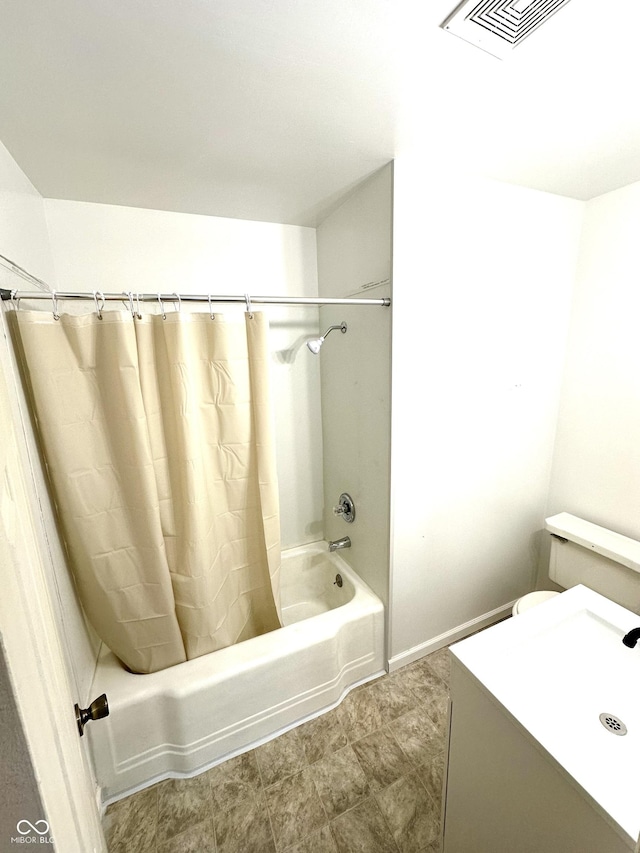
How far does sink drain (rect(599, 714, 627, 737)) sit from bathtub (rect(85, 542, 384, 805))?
100cm

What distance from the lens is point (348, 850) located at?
118cm

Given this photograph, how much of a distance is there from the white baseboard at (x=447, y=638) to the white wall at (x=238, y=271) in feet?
2.74

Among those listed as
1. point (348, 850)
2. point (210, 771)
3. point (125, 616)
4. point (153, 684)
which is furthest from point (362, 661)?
point (125, 616)

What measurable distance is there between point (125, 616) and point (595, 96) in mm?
2362

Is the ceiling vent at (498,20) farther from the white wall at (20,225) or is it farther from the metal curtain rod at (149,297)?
the white wall at (20,225)

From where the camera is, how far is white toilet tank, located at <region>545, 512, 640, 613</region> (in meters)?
1.55

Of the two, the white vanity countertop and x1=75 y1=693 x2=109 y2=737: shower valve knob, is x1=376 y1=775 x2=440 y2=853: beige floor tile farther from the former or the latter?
x1=75 y1=693 x2=109 y2=737: shower valve knob

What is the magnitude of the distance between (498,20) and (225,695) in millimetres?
2228

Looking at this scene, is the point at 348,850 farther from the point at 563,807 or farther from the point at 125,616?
the point at 125,616

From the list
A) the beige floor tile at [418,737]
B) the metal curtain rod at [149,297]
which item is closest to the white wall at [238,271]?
the metal curtain rod at [149,297]

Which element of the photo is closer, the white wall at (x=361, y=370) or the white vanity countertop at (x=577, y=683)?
the white vanity countertop at (x=577, y=683)

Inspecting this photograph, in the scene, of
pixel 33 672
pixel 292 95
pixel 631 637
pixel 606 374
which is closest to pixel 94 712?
pixel 33 672

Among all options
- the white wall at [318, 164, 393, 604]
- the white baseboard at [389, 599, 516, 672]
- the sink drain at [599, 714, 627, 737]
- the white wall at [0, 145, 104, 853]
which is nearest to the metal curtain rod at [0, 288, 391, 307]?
the white wall at [318, 164, 393, 604]

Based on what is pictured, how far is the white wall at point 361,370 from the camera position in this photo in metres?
1.49
